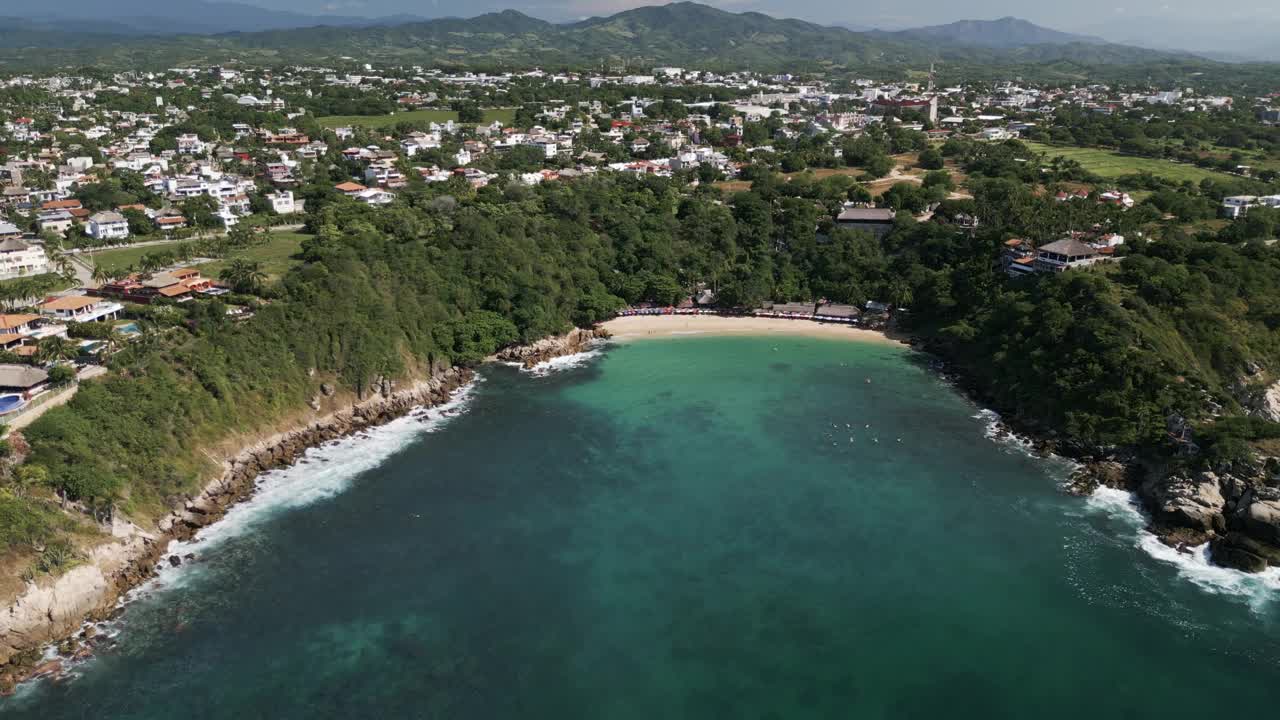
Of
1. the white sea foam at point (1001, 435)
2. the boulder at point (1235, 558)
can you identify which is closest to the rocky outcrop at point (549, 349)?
the white sea foam at point (1001, 435)

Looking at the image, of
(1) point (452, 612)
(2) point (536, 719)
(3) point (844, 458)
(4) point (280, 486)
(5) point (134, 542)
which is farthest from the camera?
(3) point (844, 458)

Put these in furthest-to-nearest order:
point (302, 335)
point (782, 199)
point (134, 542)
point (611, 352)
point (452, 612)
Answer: point (782, 199)
point (611, 352)
point (302, 335)
point (134, 542)
point (452, 612)

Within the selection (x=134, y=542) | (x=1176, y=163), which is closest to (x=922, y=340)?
(x=134, y=542)

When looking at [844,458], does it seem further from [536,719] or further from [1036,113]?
[1036,113]

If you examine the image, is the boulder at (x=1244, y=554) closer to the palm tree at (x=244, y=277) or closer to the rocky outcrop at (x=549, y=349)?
the rocky outcrop at (x=549, y=349)

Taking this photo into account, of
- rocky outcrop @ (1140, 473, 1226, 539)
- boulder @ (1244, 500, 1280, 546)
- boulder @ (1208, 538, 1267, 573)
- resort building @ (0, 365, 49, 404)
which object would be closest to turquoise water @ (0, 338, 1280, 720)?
boulder @ (1208, 538, 1267, 573)

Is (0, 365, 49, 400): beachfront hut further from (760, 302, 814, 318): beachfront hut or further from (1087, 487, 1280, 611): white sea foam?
(1087, 487, 1280, 611): white sea foam
